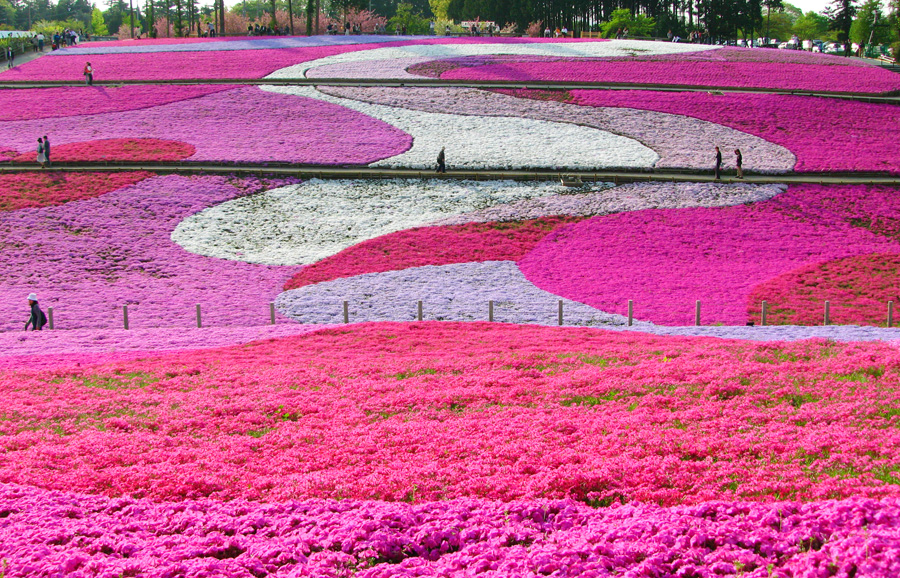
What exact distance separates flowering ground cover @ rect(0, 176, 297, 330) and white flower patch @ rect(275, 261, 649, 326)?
66.4 inches

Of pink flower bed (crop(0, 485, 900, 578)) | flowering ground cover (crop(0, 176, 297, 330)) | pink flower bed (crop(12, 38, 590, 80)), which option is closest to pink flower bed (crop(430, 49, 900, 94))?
pink flower bed (crop(12, 38, 590, 80))

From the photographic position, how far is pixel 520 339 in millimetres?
18109

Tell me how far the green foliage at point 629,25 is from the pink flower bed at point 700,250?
204 ft

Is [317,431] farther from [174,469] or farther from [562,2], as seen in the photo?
[562,2]

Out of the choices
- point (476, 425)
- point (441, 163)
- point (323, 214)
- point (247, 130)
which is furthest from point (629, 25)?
point (476, 425)

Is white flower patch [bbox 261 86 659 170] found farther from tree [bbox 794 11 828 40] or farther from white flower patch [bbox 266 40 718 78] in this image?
tree [bbox 794 11 828 40]

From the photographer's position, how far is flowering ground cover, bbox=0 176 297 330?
77.4 feet

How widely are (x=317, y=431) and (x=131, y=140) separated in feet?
117

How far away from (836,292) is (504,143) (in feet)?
69.9

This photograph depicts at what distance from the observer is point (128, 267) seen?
27.9 meters

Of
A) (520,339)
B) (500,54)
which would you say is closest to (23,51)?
(500,54)

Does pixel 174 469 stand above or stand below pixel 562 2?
below

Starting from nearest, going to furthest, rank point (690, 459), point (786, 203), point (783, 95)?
point (690, 459)
point (786, 203)
point (783, 95)

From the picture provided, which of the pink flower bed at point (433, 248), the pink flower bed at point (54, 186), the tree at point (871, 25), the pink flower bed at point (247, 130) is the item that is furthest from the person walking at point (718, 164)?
the tree at point (871, 25)
